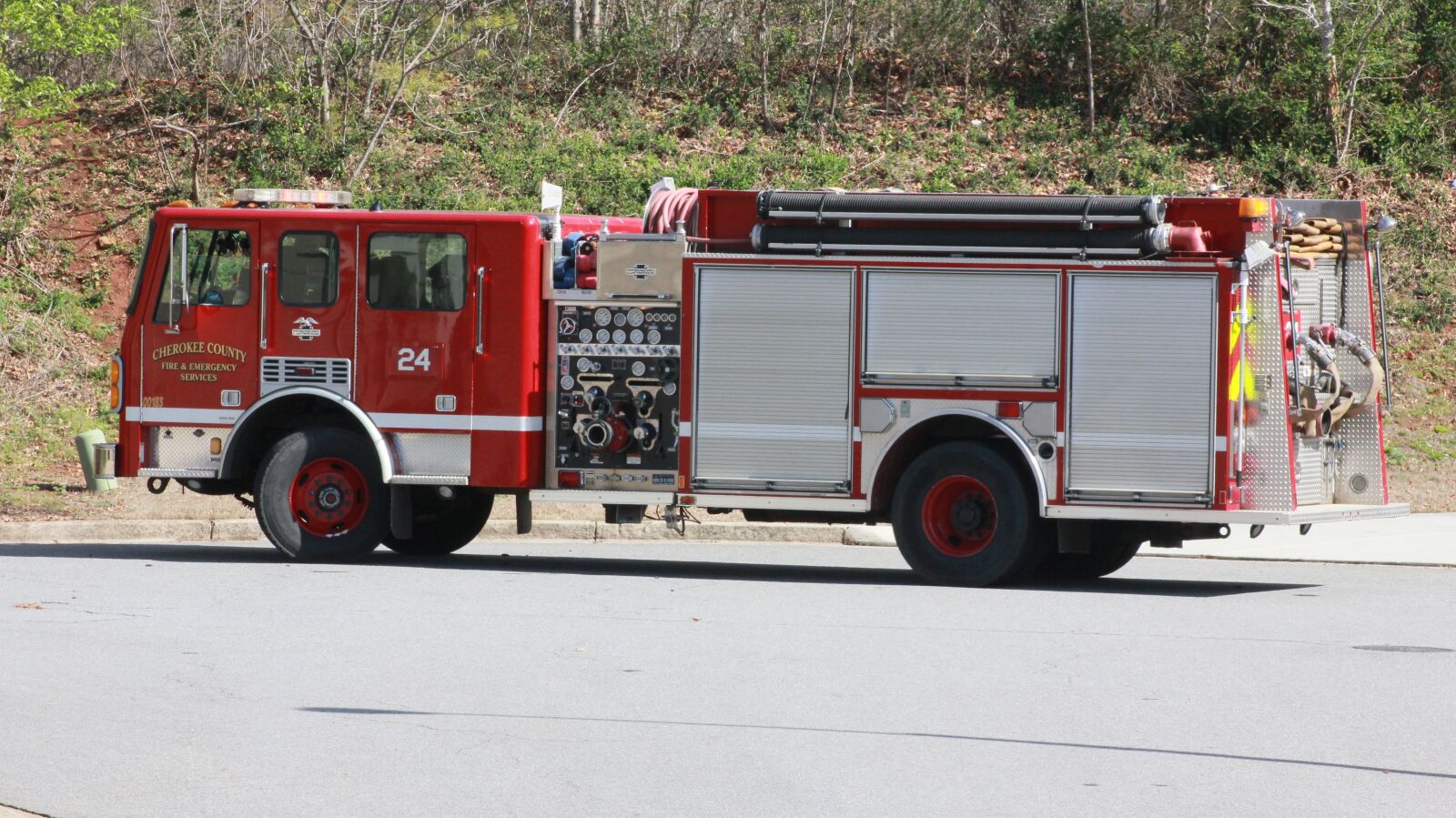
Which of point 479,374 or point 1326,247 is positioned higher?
point 1326,247

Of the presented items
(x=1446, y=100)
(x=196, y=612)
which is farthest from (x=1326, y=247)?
(x=1446, y=100)

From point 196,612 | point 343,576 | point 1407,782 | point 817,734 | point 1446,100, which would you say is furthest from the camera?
point 1446,100

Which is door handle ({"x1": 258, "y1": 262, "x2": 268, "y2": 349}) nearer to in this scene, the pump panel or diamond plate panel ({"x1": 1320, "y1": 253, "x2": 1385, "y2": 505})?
the pump panel

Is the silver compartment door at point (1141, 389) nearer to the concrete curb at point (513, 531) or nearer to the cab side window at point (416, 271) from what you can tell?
the concrete curb at point (513, 531)

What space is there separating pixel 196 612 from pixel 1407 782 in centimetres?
674

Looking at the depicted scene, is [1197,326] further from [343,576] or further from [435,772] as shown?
[435,772]

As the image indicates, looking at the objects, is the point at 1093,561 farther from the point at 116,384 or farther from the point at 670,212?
the point at 116,384

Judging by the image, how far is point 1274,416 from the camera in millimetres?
11398

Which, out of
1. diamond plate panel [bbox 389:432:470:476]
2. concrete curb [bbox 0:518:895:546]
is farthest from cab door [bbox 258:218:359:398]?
concrete curb [bbox 0:518:895:546]

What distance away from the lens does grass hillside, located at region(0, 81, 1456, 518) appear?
24.2 metres

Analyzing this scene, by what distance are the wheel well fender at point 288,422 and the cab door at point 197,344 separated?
117 mm

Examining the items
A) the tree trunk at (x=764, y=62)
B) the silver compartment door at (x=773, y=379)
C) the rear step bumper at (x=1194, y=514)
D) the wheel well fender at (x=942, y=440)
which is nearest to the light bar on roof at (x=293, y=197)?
the silver compartment door at (x=773, y=379)

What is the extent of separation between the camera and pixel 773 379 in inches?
474

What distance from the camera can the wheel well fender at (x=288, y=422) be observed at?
1262 cm
